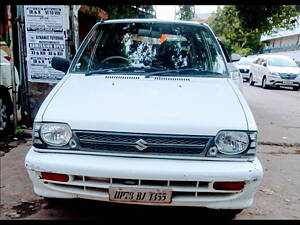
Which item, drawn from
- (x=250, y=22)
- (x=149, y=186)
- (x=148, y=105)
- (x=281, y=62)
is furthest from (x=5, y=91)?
(x=281, y=62)

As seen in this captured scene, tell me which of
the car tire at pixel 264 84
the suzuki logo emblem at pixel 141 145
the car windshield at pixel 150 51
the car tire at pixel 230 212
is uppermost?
the car windshield at pixel 150 51

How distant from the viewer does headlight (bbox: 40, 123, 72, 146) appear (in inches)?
102

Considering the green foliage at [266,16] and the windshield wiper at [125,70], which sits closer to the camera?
the windshield wiper at [125,70]

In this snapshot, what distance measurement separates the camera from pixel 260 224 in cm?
296

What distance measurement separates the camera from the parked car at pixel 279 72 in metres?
4.42

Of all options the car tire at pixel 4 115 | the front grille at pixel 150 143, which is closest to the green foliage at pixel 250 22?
the front grille at pixel 150 143

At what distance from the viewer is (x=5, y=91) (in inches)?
223

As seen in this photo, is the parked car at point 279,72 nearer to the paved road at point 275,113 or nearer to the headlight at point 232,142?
the paved road at point 275,113

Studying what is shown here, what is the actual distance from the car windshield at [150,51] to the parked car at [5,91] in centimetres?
239

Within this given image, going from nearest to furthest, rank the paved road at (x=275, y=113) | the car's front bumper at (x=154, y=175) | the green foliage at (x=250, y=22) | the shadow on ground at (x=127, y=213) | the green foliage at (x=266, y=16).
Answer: the car's front bumper at (x=154, y=175)
the shadow on ground at (x=127, y=213)
the green foliage at (x=266, y=16)
the green foliage at (x=250, y=22)
the paved road at (x=275, y=113)

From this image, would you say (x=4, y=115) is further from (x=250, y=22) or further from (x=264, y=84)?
(x=264, y=84)

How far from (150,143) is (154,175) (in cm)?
24

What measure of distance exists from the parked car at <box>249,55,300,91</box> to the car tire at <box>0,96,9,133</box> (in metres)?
4.01

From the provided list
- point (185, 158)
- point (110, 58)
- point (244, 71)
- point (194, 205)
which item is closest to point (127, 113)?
point (185, 158)
